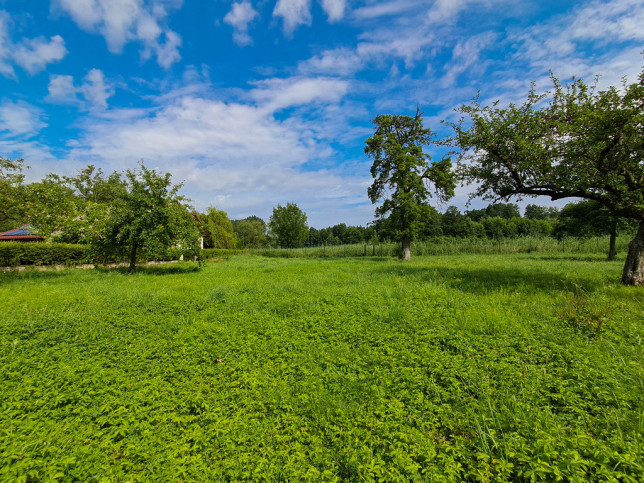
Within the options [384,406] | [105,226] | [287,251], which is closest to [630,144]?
[384,406]

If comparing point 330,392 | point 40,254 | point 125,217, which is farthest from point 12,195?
point 330,392

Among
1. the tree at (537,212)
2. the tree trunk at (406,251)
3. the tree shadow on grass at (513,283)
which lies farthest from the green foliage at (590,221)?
the tree at (537,212)

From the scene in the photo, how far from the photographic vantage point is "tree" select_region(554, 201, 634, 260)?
19.3 meters

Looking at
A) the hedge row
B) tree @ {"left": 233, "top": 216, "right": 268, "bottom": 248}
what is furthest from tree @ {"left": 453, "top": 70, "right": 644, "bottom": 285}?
tree @ {"left": 233, "top": 216, "right": 268, "bottom": 248}

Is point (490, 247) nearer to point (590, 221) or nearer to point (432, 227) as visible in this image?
point (590, 221)

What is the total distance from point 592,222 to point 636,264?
16315 millimetres

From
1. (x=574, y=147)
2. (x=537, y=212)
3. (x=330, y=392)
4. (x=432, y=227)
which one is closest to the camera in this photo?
(x=330, y=392)

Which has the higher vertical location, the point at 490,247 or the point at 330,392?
the point at 490,247

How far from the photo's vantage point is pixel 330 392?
4.07m

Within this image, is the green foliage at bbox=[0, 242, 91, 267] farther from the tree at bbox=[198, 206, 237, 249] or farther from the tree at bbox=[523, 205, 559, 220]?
the tree at bbox=[523, 205, 559, 220]

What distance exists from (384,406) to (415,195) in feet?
67.0

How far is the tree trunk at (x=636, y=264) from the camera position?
27.7 feet

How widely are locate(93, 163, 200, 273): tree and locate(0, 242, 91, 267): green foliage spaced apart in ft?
6.45

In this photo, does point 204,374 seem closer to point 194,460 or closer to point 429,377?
point 194,460
